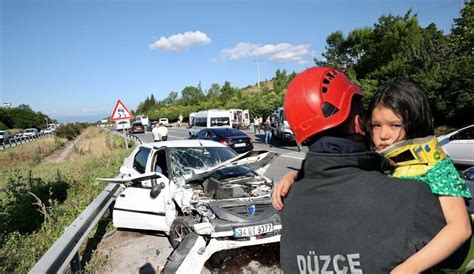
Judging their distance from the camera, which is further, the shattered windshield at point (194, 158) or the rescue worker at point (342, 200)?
the shattered windshield at point (194, 158)

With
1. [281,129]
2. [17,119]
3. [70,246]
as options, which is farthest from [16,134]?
[70,246]

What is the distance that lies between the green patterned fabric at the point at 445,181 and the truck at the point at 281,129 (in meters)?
18.1

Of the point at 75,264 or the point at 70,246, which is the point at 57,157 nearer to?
the point at 75,264

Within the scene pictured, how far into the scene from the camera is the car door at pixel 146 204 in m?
5.43

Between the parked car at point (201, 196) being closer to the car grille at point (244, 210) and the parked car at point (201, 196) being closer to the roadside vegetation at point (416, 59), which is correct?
the car grille at point (244, 210)

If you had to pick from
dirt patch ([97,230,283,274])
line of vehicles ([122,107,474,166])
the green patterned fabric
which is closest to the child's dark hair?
the green patterned fabric

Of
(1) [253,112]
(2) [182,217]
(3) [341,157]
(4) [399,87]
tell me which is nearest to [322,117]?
(3) [341,157]

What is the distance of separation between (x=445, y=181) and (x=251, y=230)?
10.5 ft

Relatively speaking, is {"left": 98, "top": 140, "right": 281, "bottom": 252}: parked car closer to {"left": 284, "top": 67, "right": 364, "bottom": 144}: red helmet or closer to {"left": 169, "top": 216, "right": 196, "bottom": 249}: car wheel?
{"left": 169, "top": 216, "right": 196, "bottom": 249}: car wheel

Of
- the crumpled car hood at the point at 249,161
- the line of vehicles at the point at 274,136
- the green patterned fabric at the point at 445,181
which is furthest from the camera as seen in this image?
the line of vehicles at the point at 274,136

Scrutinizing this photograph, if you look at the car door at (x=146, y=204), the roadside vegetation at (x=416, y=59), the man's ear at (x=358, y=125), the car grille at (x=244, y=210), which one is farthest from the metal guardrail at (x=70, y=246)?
the roadside vegetation at (x=416, y=59)

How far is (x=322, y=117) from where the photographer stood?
4.21 feet

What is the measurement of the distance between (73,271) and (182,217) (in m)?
1.50

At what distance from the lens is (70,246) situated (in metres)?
3.91
